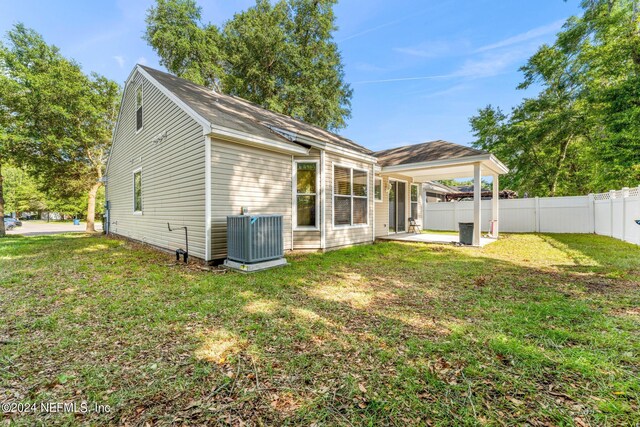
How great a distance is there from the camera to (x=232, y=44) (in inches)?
754

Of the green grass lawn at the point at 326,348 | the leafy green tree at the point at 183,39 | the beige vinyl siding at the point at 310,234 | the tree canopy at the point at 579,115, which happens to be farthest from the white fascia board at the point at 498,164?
the leafy green tree at the point at 183,39

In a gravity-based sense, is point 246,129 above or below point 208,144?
above

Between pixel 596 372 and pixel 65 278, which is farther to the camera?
pixel 65 278

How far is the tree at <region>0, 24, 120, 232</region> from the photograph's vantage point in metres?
13.9

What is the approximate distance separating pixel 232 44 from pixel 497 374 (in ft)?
75.2

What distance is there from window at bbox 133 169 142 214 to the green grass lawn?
4.79 metres

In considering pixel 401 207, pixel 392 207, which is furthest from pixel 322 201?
pixel 401 207

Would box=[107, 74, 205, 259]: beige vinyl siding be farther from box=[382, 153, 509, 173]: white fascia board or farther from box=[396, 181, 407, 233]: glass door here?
box=[396, 181, 407, 233]: glass door

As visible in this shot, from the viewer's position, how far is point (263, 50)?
18.6 m

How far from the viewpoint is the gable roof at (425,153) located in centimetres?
888

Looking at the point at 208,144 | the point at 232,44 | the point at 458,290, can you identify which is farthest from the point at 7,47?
the point at 458,290

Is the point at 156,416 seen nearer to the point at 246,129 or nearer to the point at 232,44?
the point at 246,129

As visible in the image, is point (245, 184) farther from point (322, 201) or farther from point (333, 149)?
point (333, 149)

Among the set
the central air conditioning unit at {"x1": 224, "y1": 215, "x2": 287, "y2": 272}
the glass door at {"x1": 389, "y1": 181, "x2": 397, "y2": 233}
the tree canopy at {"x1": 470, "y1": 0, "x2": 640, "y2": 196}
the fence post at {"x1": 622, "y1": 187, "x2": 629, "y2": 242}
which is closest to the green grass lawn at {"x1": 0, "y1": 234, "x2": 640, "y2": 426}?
the central air conditioning unit at {"x1": 224, "y1": 215, "x2": 287, "y2": 272}
